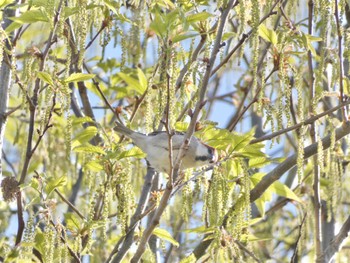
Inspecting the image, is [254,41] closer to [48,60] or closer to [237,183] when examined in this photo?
[237,183]

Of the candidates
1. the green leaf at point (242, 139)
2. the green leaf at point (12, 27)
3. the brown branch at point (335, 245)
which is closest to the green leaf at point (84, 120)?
the green leaf at point (12, 27)

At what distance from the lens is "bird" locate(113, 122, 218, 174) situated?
3.68 m

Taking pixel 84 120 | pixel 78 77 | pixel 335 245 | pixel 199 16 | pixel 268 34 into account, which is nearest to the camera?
pixel 199 16

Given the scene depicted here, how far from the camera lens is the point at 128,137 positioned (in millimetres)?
3939

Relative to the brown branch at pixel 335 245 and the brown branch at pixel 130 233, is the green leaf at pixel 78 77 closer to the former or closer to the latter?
the brown branch at pixel 130 233

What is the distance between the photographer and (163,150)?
13.4 feet

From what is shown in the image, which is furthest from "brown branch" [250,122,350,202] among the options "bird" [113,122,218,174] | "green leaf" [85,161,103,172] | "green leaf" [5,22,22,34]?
"green leaf" [5,22,22,34]

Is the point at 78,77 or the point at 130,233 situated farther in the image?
the point at 130,233

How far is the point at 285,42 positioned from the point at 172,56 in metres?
0.51

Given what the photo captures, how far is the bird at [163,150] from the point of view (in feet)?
12.1

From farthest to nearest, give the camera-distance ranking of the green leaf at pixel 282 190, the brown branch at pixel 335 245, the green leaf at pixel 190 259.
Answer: the brown branch at pixel 335 245 → the green leaf at pixel 282 190 → the green leaf at pixel 190 259

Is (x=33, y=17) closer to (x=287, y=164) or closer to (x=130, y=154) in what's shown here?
(x=130, y=154)

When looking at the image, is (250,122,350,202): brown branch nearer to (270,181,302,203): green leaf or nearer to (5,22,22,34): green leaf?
(270,181,302,203): green leaf

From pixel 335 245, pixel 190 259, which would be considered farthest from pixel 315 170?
pixel 190 259
